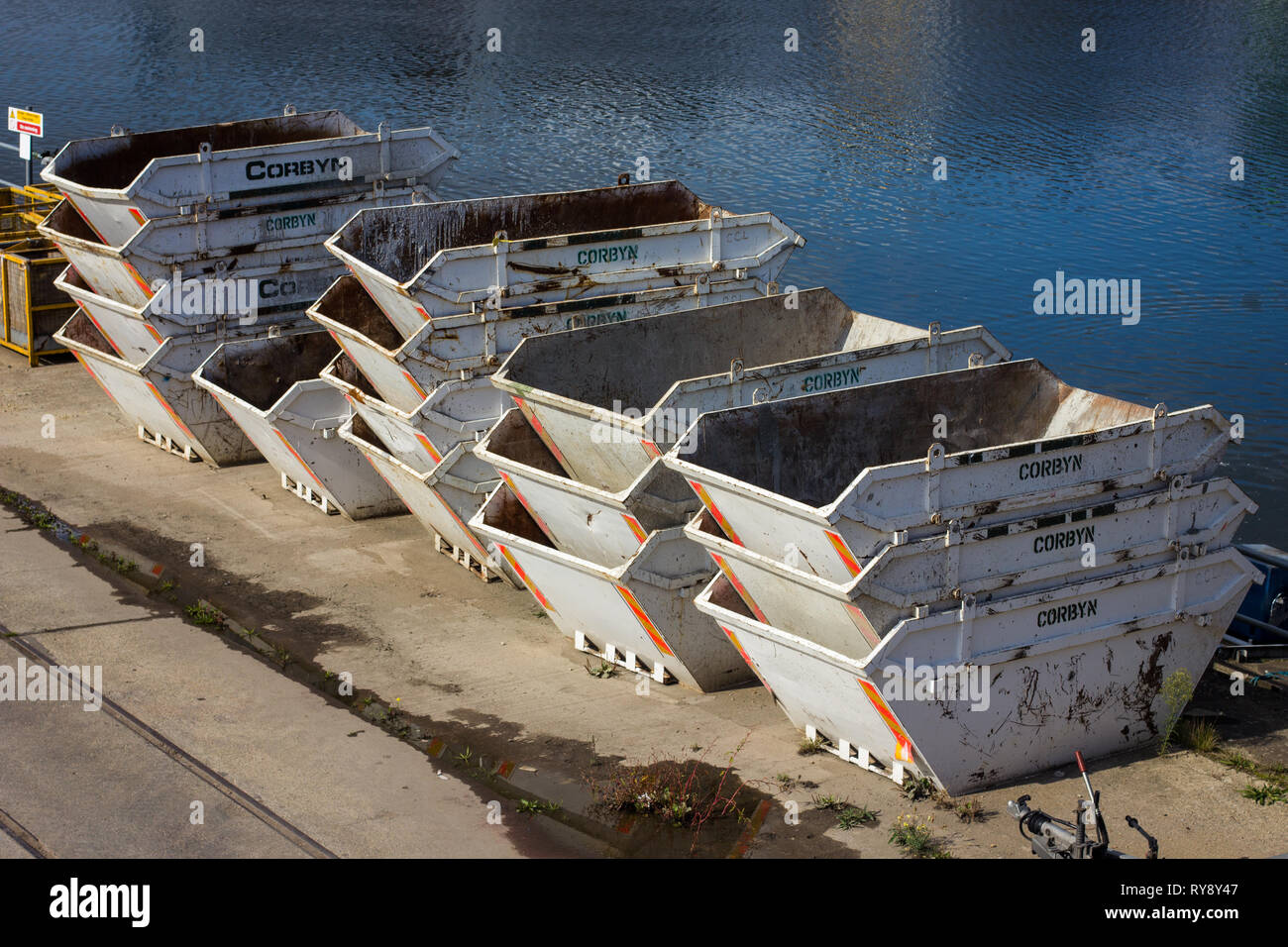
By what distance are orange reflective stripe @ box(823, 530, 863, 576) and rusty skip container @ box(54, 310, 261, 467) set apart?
279 inches

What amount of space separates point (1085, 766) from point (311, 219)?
7.70 metres

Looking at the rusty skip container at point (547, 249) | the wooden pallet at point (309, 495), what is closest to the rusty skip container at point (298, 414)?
the wooden pallet at point (309, 495)

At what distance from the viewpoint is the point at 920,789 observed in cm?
771

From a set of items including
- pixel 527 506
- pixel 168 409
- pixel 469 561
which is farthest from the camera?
pixel 168 409

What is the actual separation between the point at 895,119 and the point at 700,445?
20.9 meters

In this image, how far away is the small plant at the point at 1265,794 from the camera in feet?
25.2

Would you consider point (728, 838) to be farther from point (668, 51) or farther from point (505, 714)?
point (668, 51)

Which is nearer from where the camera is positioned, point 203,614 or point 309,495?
point 203,614

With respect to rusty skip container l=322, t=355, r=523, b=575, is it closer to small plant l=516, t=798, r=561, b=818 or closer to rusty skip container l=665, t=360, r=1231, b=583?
rusty skip container l=665, t=360, r=1231, b=583

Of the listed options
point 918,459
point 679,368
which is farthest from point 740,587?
point 679,368

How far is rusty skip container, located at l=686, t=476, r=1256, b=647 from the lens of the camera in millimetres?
7309

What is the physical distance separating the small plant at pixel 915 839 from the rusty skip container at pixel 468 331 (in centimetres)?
444

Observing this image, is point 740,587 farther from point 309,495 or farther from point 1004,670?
point 309,495

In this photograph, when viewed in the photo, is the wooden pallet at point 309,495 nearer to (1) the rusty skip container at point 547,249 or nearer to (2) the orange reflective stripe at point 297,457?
(2) the orange reflective stripe at point 297,457
